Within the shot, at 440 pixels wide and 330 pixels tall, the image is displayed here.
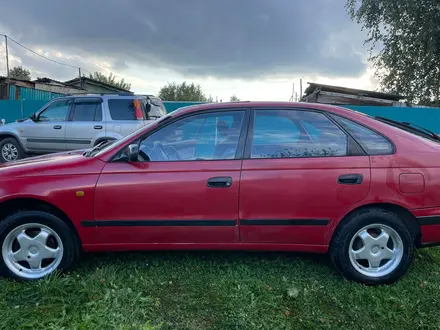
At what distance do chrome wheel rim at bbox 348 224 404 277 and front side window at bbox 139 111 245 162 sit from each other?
1.32 meters

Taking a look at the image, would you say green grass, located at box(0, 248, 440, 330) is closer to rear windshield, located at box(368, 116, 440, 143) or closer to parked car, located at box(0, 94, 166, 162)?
rear windshield, located at box(368, 116, 440, 143)

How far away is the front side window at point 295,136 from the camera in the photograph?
292 centimetres

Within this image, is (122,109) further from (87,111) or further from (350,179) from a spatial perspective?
(350,179)

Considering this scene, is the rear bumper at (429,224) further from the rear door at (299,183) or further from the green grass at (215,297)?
the rear door at (299,183)

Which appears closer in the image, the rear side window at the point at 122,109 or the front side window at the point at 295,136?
the front side window at the point at 295,136

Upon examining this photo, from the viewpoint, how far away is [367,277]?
2.89 meters

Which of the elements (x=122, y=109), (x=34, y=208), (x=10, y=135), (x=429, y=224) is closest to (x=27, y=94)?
(x=10, y=135)

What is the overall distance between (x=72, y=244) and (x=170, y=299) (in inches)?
39.5

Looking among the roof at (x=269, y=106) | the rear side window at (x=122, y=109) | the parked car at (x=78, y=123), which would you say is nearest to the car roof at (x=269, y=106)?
the roof at (x=269, y=106)

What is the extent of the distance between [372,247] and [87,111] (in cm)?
761

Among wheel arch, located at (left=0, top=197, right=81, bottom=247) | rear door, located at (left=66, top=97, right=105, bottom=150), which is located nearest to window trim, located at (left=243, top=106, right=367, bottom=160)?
wheel arch, located at (left=0, top=197, right=81, bottom=247)

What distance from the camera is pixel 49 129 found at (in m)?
8.73

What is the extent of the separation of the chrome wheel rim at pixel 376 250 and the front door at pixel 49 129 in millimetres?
7861

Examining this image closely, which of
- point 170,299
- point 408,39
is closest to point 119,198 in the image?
point 170,299
